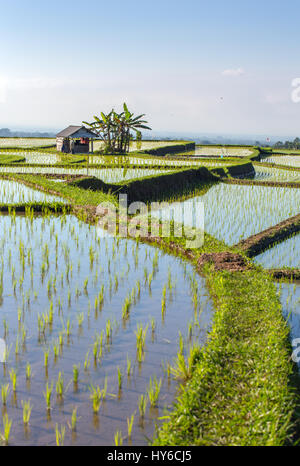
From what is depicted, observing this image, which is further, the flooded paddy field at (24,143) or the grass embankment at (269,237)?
the flooded paddy field at (24,143)

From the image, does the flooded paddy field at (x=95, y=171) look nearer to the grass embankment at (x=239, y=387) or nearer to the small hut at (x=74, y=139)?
the small hut at (x=74, y=139)

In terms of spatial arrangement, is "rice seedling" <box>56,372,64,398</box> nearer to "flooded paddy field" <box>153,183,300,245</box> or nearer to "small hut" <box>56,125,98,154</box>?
"flooded paddy field" <box>153,183,300,245</box>

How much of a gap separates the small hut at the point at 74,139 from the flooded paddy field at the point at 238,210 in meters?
9.01

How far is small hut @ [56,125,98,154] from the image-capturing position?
19688mm

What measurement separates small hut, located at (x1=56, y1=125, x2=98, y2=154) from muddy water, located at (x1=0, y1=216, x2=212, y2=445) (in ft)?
43.8

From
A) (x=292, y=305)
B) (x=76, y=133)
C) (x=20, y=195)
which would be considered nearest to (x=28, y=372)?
(x=292, y=305)

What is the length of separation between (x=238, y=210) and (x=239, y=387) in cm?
677

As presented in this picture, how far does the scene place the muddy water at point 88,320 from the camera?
2.71 meters

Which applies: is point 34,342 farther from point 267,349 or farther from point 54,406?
point 267,349

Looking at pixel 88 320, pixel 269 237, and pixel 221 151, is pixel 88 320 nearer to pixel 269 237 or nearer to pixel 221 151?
pixel 269 237

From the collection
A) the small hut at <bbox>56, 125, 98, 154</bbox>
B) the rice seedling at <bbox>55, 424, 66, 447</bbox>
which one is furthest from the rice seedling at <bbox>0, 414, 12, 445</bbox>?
the small hut at <bbox>56, 125, 98, 154</bbox>

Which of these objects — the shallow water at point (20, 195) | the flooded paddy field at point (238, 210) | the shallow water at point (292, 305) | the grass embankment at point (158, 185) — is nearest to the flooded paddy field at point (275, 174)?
the grass embankment at point (158, 185)

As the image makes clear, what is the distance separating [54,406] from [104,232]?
14.4 ft

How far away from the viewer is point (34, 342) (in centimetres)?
358
